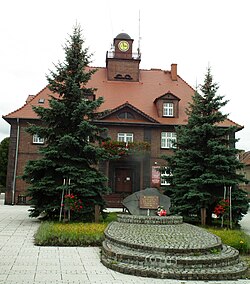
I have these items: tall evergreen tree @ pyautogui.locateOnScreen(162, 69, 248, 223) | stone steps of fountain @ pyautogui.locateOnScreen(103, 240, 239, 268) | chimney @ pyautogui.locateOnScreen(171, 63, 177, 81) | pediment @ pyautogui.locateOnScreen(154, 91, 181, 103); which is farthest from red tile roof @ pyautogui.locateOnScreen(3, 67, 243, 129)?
stone steps of fountain @ pyautogui.locateOnScreen(103, 240, 239, 268)

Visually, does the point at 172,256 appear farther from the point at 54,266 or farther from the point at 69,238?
the point at 69,238

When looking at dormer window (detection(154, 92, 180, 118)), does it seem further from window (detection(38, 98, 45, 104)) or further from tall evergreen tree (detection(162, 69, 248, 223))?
tall evergreen tree (detection(162, 69, 248, 223))

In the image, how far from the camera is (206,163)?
1823cm

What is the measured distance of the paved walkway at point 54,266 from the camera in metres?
7.49

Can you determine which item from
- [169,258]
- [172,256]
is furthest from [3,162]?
[169,258]

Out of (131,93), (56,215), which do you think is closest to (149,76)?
(131,93)

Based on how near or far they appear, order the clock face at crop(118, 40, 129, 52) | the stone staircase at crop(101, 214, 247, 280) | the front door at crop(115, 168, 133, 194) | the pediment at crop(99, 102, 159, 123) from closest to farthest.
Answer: the stone staircase at crop(101, 214, 247, 280) → the pediment at crop(99, 102, 159, 123) → the front door at crop(115, 168, 133, 194) → the clock face at crop(118, 40, 129, 52)

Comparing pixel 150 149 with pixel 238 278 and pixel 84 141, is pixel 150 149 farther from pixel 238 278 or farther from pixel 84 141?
pixel 238 278

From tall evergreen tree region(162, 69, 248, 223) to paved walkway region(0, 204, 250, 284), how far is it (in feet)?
25.2

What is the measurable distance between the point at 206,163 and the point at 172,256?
982 centimetres

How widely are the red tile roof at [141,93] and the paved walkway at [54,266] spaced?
21056 millimetres

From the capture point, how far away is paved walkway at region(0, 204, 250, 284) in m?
7.49

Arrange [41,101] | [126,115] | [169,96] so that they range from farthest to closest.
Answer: [169,96]
[126,115]
[41,101]

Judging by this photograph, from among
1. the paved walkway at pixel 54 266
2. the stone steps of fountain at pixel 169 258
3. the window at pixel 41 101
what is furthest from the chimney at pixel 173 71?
the stone steps of fountain at pixel 169 258
